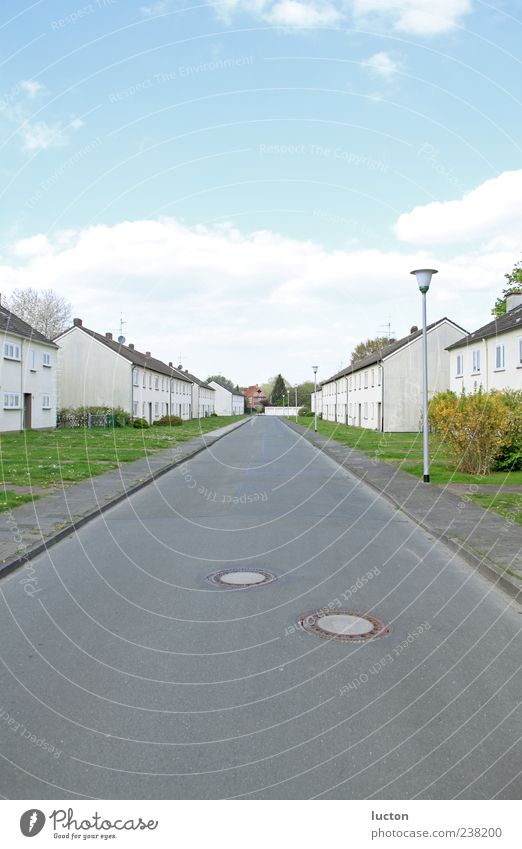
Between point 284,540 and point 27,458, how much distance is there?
15618 mm

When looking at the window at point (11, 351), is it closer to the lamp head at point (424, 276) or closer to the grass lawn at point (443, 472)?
the grass lawn at point (443, 472)

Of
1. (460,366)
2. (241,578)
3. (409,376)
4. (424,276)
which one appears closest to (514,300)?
(460,366)

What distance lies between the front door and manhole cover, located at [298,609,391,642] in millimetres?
36126

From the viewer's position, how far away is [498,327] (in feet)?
113

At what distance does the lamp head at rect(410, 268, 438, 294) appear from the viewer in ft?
53.2

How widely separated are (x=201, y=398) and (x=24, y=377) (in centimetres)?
6920

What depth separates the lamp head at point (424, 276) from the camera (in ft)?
53.2

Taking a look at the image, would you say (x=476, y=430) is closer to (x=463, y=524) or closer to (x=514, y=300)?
(x=463, y=524)

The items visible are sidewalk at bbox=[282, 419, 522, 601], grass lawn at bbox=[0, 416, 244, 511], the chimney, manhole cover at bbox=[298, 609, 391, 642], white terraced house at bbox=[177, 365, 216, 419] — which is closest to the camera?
manhole cover at bbox=[298, 609, 391, 642]

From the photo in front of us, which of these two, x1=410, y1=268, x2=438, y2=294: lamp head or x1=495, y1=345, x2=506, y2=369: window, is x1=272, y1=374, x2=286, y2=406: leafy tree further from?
x1=410, y1=268, x2=438, y2=294: lamp head

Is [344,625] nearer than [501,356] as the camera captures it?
Yes

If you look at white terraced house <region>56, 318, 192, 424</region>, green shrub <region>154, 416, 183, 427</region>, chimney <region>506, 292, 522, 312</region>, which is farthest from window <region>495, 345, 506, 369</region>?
green shrub <region>154, 416, 183, 427</region>

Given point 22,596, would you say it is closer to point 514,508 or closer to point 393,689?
point 393,689
